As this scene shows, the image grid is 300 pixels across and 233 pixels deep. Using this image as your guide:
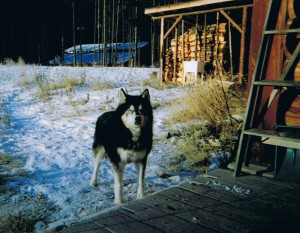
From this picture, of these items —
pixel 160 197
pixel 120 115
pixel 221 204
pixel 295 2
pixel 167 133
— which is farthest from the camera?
pixel 167 133

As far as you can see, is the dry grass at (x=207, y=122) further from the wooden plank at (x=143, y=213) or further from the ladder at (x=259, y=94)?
the wooden plank at (x=143, y=213)

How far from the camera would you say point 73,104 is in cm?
978

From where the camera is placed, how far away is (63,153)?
570 cm

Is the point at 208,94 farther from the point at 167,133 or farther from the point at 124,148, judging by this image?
the point at 124,148

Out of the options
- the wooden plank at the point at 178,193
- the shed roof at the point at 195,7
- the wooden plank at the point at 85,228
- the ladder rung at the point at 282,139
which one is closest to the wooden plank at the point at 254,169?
the ladder rung at the point at 282,139

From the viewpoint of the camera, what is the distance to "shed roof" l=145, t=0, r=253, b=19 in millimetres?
11531

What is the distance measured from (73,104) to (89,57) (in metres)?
25.9

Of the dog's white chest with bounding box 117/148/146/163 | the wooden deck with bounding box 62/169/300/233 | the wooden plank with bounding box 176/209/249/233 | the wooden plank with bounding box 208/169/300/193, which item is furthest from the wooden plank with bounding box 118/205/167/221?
the dog's white chest with bounding box 117/148/146/163

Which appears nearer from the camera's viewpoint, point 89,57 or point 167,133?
point 167,133

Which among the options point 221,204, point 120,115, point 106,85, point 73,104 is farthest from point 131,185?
point 106,85

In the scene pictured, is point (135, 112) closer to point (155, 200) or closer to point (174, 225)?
point (155, 200)

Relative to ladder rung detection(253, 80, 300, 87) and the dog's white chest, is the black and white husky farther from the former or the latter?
ladder rung detection(253, 80, 300, 87)

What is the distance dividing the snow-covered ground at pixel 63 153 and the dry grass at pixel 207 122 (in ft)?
1.45

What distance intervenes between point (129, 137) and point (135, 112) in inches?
13.2
